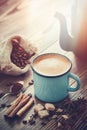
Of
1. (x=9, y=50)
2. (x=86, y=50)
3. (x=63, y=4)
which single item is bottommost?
(x=63, y=4)

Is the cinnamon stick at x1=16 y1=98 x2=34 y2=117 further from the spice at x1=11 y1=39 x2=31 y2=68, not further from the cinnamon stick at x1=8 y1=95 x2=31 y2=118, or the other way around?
the spice at x1=11 y1=39 x2=31 y2=68

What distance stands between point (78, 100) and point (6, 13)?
0.76 meters

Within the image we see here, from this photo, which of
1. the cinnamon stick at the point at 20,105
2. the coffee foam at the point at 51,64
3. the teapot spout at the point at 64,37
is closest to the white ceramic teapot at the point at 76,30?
the teapot spout at the point at 64,37

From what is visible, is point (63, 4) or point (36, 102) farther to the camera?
point (63, 4)

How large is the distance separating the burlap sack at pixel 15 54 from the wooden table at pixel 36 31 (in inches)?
1.0

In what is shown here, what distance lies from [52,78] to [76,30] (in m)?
0.26

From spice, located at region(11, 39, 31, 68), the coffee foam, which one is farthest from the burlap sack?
the coffee foam

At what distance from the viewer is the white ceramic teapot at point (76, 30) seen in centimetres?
101

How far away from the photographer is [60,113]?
0.85 metres

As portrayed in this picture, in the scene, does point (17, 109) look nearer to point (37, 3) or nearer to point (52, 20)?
point (52, 20)

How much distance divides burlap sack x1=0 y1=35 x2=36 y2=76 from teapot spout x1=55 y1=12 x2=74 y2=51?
0.12 m

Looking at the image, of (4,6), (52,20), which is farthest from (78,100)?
(4,6)

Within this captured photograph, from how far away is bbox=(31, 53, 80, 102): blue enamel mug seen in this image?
86cm

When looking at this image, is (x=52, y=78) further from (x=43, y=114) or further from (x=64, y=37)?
(x=64, y=37)
